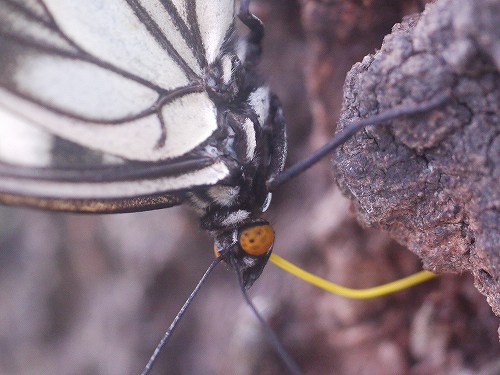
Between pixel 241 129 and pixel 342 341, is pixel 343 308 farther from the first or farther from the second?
pixel 241 129

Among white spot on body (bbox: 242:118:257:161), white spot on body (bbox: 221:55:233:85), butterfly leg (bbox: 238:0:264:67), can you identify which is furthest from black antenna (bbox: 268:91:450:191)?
butterfly leg (bbox: 238:0:264:67)

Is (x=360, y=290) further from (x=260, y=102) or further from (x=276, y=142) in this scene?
(x=260, y=102)

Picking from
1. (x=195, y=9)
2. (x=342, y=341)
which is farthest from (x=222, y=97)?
(x=342, y=341)

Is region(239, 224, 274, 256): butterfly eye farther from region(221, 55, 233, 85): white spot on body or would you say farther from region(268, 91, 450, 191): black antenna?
region(221, 55, 233, 85): white spot on body

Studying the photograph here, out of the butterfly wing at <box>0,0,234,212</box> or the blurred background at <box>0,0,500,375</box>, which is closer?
the butterfly wing at <box>0,0,234,212</box>

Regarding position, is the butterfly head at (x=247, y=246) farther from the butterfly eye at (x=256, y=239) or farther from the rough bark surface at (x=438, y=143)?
the rough bark surface at (x=438, y=143)

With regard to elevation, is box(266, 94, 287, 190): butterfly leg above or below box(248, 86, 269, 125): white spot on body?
below
